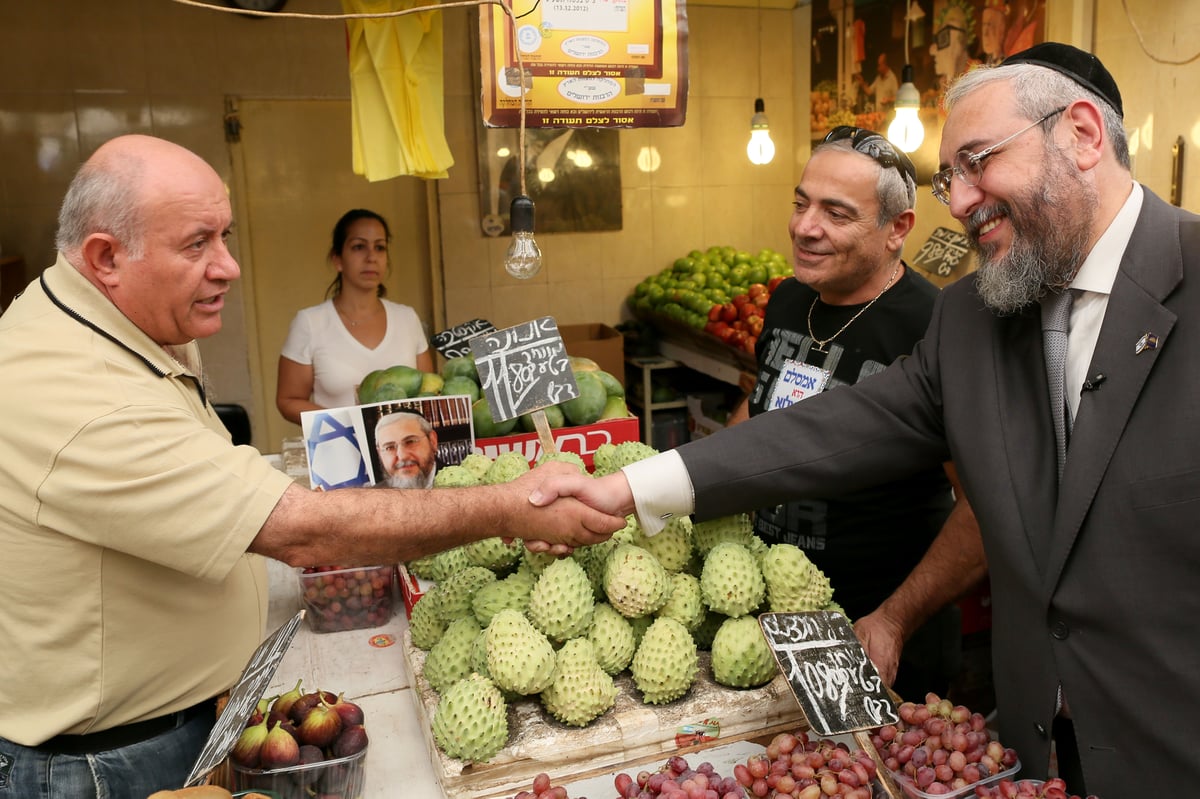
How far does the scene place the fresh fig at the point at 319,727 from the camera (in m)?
1.57

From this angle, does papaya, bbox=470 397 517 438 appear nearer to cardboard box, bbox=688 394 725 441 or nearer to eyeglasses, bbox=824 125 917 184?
eyeglasses, bbox=824 125 917 184

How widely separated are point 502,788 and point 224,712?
1.54 feet

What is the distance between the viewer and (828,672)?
5.16 feet

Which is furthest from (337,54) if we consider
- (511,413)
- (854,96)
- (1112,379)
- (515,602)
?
(1112,379)

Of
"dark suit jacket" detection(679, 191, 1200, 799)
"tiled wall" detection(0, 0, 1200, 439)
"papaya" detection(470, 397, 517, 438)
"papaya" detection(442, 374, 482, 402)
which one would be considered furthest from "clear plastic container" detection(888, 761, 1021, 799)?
"tiled wall" detection(0, 0, 1200, 439)

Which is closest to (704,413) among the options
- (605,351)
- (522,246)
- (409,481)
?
(605,351)

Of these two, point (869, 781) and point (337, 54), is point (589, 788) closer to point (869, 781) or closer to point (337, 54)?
point (869, 781)

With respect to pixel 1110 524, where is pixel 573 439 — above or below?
below

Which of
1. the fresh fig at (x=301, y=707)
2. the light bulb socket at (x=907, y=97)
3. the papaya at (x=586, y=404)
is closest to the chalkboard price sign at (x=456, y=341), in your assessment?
the papaya at (x=586, y=404)

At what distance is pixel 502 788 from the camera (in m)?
1.59

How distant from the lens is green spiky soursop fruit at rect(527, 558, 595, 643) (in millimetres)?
1694

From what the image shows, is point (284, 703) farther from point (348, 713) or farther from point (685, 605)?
point (685, 605)

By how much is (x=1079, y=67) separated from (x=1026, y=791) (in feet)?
3.68

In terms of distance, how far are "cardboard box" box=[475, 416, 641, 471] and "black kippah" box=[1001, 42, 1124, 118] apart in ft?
5.23
